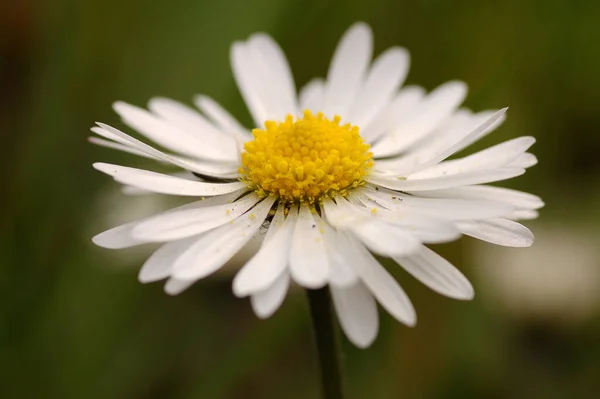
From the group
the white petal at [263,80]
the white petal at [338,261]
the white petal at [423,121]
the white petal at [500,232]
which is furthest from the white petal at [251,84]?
the white petal at [500,232]

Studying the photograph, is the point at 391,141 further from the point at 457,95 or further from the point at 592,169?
the point at 592,169

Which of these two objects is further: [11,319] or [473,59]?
[473,59]

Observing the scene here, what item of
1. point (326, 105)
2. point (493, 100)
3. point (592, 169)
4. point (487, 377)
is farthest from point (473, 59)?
point (487, 377)

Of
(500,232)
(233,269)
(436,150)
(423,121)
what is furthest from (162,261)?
(233,269)

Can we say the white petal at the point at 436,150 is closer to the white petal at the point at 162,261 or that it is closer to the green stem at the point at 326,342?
the green stem at the point at 326,342

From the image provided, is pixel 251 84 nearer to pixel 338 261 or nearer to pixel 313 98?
pixel 313 98

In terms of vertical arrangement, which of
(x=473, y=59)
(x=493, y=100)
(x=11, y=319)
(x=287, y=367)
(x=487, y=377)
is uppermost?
(x=473, y=59)
